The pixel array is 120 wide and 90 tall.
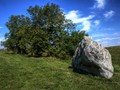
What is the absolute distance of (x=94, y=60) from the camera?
54.9 feet

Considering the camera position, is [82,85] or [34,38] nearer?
[82,85]

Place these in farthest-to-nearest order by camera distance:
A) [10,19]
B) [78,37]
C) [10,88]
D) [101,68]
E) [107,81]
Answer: [10,19] → [78,37] → [101,68] → [107,81] → [10,88]

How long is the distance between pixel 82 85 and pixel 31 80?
12.1ft

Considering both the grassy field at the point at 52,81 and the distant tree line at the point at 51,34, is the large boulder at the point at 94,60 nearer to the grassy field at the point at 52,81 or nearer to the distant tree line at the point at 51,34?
the grassy field at the point at 52,81

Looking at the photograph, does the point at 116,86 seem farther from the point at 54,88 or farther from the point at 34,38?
the point at 34,38

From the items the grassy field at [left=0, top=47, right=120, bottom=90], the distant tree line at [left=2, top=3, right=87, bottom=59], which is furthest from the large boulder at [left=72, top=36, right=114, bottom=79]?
the distant tree line at [left=2, top=3, right=87, bottom=59]

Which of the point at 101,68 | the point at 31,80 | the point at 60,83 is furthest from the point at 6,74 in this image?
the point at 101,68

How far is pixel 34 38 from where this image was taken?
37.2 metres

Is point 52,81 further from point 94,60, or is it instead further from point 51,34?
point 51,34

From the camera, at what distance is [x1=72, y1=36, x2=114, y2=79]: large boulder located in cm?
1662

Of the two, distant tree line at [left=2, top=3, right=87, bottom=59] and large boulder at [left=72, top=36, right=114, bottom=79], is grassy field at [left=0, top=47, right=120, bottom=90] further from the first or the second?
distant tree line at [left=2, top=3, right=87, bottom=59]

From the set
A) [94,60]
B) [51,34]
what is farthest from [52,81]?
[51,34]

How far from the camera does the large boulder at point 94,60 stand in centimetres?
1662

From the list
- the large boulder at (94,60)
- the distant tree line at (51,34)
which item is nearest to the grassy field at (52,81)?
the large boulder at (94,60)
